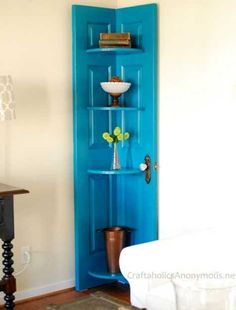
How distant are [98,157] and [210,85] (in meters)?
1.04

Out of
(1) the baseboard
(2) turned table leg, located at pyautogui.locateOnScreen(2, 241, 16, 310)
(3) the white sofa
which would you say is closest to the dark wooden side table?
(2) turned table leg, located at pyautogui.locateOnScreen(2, 241, 16, 310)

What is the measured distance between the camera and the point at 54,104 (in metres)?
3.94

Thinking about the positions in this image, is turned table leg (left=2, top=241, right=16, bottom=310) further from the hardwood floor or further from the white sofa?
the white sofa

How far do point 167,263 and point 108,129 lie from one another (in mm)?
1549

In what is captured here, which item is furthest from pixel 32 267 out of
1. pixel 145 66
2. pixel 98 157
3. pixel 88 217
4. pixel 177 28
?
pixel 177 28

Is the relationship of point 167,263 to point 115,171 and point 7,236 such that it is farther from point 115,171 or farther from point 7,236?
point 115,171

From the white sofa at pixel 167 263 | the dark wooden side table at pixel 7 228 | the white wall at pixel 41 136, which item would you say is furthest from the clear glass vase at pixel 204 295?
the white wall at pixel 41 136

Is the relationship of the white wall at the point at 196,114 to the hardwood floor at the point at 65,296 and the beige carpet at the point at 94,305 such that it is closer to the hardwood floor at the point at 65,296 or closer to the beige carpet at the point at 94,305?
the hardwood floor at the point at 65,296

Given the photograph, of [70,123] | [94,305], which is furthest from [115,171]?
[94,305]

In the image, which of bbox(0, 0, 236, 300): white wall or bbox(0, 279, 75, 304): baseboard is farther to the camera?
bbox(0, 279, 75, 304): baseboard

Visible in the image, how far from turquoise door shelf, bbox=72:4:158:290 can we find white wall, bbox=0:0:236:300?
0.30ft

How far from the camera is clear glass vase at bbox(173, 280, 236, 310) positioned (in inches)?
77.9

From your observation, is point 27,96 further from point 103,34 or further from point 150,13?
point 150,13

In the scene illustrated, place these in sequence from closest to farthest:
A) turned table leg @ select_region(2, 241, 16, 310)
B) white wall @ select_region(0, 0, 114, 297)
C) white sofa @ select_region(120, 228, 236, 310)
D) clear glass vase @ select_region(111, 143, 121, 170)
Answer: white sofa @ select_region(120, 228, 236, 310), turned table leg @ select_region(2, 241, 16, 310), white wall @ select_region(0, 0, 114, 297), clear glass vase @ select_region(111, 143, 121, 170)
